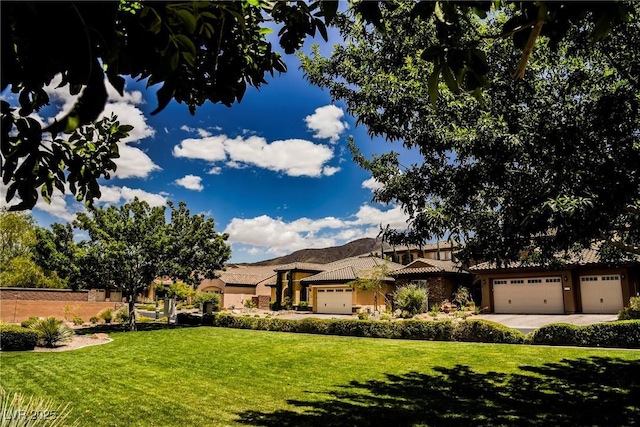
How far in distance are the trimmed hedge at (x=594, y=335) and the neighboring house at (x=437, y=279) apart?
2065 centimetres

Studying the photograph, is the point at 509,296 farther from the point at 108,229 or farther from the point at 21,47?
the point at 21,47

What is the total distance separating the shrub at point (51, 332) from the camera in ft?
65.8

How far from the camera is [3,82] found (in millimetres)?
1285

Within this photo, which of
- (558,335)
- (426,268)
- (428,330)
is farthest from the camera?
(426,268)

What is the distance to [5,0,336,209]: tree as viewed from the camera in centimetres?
134

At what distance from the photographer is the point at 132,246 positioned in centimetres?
2834

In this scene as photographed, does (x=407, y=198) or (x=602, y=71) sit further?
(x=407, y=198)

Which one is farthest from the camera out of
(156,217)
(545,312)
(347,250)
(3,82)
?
(347,250)

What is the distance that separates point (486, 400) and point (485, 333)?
924 cm

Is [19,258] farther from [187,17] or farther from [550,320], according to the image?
[187,17]

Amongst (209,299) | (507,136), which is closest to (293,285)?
(209,299)

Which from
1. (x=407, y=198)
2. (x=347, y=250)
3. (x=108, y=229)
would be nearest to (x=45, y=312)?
(x=108, y=229)

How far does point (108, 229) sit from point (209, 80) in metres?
→ 27.8

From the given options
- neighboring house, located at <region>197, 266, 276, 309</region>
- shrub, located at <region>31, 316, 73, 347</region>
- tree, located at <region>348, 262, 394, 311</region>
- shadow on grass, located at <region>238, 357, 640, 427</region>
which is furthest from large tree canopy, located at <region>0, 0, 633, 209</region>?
neighboring house, located at <region>197, 266, 276, 309</region>
